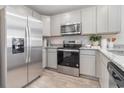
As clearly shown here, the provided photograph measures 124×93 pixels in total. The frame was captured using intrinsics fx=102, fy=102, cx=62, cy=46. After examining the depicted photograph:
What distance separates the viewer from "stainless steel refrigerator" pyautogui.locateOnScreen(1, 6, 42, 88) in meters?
1.87

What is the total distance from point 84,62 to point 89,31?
99 centimetres

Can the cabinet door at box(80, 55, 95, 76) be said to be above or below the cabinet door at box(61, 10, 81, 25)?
below

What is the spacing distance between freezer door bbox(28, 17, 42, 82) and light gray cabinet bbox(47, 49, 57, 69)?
0.90 m

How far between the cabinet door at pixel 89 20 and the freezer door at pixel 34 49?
141 cm

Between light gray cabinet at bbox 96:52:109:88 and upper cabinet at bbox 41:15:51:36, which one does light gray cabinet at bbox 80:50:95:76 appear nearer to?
light gray cabinet at bbox 96:52:109:88

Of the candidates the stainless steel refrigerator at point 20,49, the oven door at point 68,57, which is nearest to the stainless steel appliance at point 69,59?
the oven door at point 68,57

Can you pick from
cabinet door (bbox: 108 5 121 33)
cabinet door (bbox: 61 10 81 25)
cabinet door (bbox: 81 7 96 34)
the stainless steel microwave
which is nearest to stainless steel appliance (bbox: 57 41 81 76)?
the stainless steel microwave

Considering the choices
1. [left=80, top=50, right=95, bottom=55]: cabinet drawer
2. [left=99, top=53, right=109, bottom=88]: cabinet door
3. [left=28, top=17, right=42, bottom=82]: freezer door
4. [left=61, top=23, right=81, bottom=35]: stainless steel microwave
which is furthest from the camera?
[left=61, top=23, right=81, bottom=35]: stainless steel microwave

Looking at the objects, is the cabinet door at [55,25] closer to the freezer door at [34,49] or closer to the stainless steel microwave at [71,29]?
the stainless steel microwave at [71,29]

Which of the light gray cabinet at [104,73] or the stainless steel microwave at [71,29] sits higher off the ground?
the stainless steel microwave at [71,29]

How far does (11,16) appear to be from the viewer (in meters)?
1.95

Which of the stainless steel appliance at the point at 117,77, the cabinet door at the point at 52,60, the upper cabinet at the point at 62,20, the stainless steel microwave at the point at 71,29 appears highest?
the upper cabinet at the point at 62,20

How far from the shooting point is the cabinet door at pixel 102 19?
292 centimetres

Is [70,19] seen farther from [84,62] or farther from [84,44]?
[84,62]
